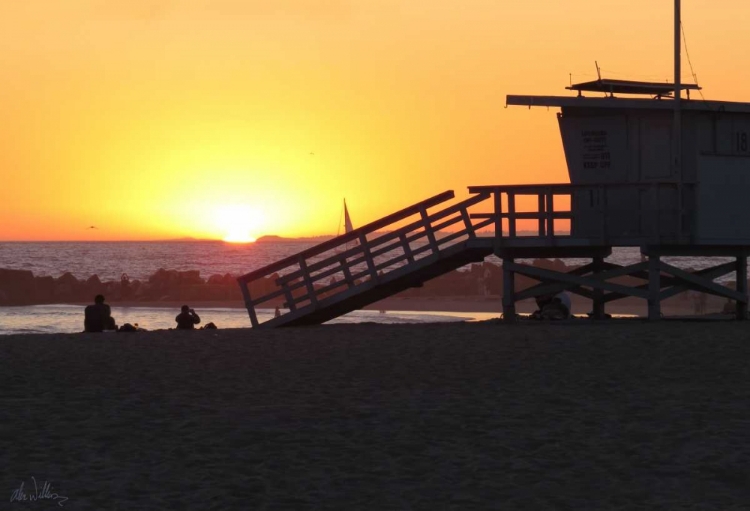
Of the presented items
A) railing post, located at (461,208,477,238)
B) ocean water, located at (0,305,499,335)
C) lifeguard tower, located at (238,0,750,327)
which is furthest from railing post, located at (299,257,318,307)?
ocean water, located at (0,305,499,335)

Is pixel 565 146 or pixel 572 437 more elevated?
pixel 565 146

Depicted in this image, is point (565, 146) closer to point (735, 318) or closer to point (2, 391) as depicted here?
point (735, 318)

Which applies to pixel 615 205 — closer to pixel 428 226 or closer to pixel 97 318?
pixel 428 226

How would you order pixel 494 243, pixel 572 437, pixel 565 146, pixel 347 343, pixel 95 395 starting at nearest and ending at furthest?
pixel 572 437 → pixel 95 395 → pixel 347 343 → pixel 494 243 → pixel 565 146

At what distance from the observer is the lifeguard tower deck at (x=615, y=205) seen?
24.0 meters

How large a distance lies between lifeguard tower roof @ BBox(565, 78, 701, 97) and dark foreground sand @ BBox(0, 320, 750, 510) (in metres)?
8.34

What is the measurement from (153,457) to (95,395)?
3.83m

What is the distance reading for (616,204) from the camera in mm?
24594

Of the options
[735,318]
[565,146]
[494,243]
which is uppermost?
[565,146]

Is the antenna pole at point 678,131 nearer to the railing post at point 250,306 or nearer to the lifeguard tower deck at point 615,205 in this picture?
the lifeguard tower deck at point 615,205

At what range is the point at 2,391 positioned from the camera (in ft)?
44.9

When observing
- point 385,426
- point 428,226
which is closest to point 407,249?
point 428,226

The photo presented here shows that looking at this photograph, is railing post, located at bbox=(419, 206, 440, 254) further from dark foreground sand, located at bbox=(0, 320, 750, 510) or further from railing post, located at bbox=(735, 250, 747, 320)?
railing post, located at bbox=(735, 250, 747, 320)

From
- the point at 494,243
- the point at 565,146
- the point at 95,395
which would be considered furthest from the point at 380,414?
the point at 565,146
